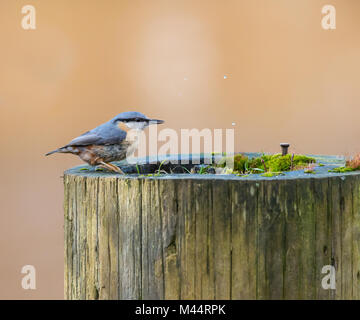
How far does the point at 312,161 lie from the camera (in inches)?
127

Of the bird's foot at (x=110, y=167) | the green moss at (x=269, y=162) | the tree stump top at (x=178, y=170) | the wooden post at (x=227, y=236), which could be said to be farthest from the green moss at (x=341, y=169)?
the bird's foot at (x=110, y=167)

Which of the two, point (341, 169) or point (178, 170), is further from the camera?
point (178, 170)

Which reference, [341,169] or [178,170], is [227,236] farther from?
[178,170]

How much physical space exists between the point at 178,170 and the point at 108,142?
681 millimetres

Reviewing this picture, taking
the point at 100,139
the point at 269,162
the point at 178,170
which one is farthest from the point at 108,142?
the point at 269,162

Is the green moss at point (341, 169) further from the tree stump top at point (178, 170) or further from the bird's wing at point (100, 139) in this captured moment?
the bird's wing at point (100, 139)

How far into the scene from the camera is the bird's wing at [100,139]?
2809mm

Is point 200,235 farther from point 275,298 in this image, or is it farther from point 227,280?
point 275,298

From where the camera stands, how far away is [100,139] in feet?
9.25

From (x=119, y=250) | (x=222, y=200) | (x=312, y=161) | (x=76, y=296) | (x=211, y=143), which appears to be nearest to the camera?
(x=222, y=200)

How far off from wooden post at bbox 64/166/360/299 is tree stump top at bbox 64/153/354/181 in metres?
0.04

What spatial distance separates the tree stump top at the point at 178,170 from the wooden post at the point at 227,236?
0.04 m
